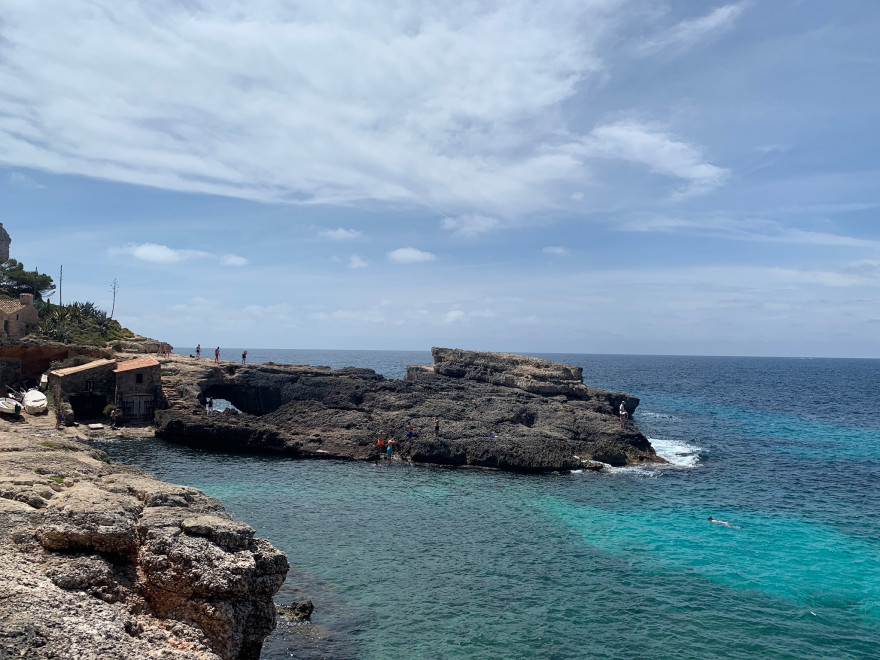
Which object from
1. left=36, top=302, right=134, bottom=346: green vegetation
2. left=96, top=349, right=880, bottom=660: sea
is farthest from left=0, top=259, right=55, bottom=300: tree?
left=96, top=349, right=880, bottom=660: sea

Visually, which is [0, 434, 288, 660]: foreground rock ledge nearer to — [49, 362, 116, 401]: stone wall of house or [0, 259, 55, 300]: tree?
[49, 362, 116, 401]: stone wall of house

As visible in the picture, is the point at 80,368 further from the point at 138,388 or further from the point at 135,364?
the point at 138,388

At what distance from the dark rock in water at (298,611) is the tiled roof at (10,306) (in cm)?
5096

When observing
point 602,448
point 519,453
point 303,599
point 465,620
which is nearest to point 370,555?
→ point 303,599

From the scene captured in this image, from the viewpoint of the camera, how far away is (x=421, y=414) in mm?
45969

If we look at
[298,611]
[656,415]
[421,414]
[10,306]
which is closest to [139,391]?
[10,306]

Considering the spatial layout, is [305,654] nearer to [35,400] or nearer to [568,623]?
[568,623]

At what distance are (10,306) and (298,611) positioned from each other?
52768 millimetres

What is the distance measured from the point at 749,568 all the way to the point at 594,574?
672 centimetres

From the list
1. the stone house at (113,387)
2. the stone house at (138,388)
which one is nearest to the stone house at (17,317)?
the stone house at (113,387)

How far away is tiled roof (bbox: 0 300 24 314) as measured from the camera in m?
51.9

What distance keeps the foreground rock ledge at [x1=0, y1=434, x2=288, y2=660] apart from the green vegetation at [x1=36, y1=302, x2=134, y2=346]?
4956 cm

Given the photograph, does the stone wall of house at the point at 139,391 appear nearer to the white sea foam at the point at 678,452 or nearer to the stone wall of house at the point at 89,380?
the stone wall of house at the point at 89,380

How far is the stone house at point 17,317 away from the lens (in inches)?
2026
